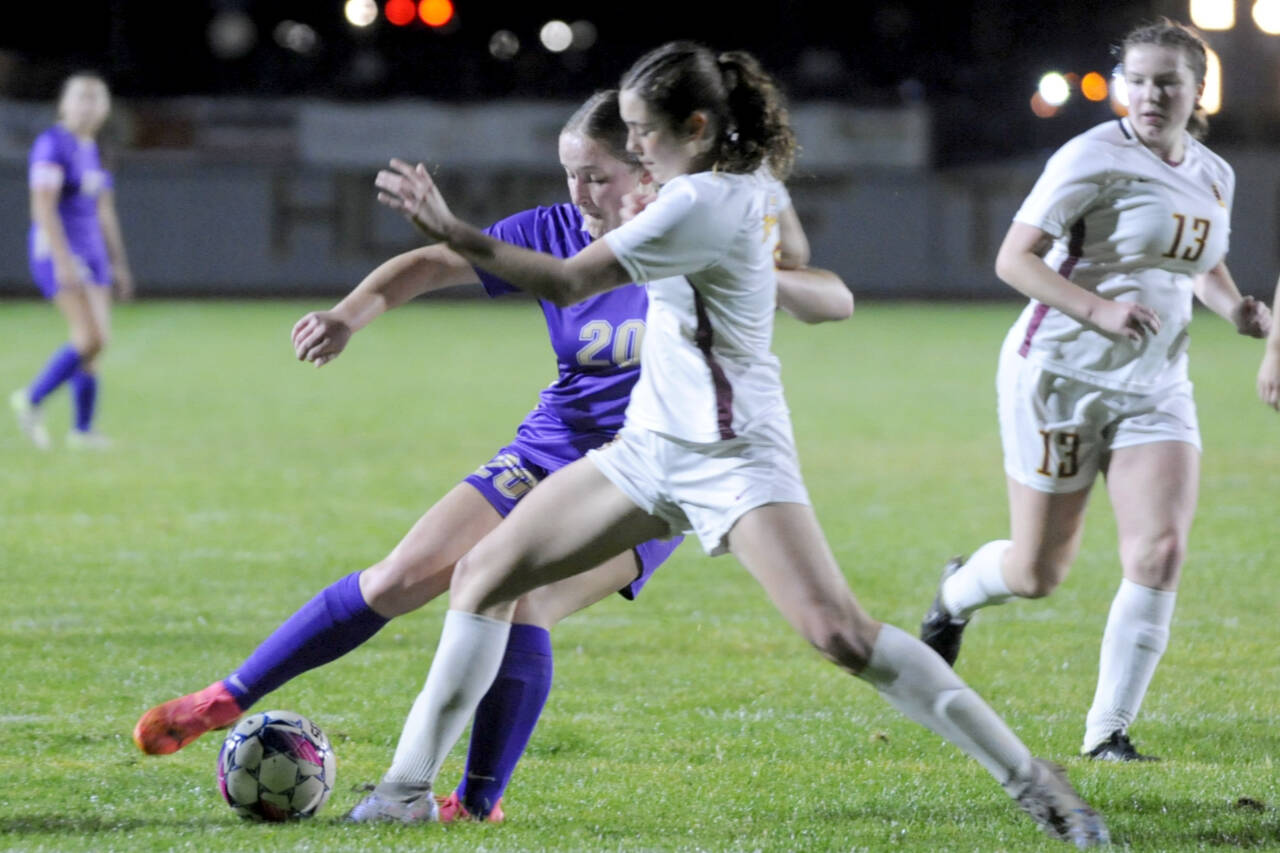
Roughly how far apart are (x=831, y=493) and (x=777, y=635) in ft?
11.0

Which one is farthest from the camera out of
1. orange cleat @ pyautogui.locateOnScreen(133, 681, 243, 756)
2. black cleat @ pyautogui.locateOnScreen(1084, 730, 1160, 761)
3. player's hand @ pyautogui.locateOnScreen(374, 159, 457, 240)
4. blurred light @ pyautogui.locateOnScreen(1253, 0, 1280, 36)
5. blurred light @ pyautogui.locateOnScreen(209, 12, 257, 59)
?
blurred light @ pyautogui.locateOnScreen(209, 12, 257, 59)

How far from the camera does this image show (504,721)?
3.90 m

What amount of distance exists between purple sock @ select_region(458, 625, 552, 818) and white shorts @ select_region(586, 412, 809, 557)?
56cm

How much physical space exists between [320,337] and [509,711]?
0.93m

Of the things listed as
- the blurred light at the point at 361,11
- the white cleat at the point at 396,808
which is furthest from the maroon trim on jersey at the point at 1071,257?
the blurred light at the point at 361,11

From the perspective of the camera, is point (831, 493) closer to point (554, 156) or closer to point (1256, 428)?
point (1256, 428)

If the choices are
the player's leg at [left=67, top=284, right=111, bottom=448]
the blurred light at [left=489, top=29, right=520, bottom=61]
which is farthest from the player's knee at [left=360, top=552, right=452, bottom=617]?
the blurred light at [left=489, top=29, right=520, bottom=61]

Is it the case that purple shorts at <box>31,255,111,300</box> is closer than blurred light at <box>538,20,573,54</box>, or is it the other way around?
purple shorts at <box>31,255,111,300</box>

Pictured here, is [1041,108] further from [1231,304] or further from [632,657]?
[1231,304]

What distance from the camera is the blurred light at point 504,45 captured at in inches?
1296

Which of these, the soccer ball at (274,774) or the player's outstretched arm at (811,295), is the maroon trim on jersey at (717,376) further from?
the soccer ball at (274,774)

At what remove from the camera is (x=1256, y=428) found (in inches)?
488

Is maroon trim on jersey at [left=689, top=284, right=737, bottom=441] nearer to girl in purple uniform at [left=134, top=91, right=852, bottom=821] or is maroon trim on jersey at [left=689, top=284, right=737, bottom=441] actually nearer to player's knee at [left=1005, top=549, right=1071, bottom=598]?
girl in purple uniform at [left=134, top=91, right=852, bottom=821]

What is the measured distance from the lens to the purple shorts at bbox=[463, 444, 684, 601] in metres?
4.20
